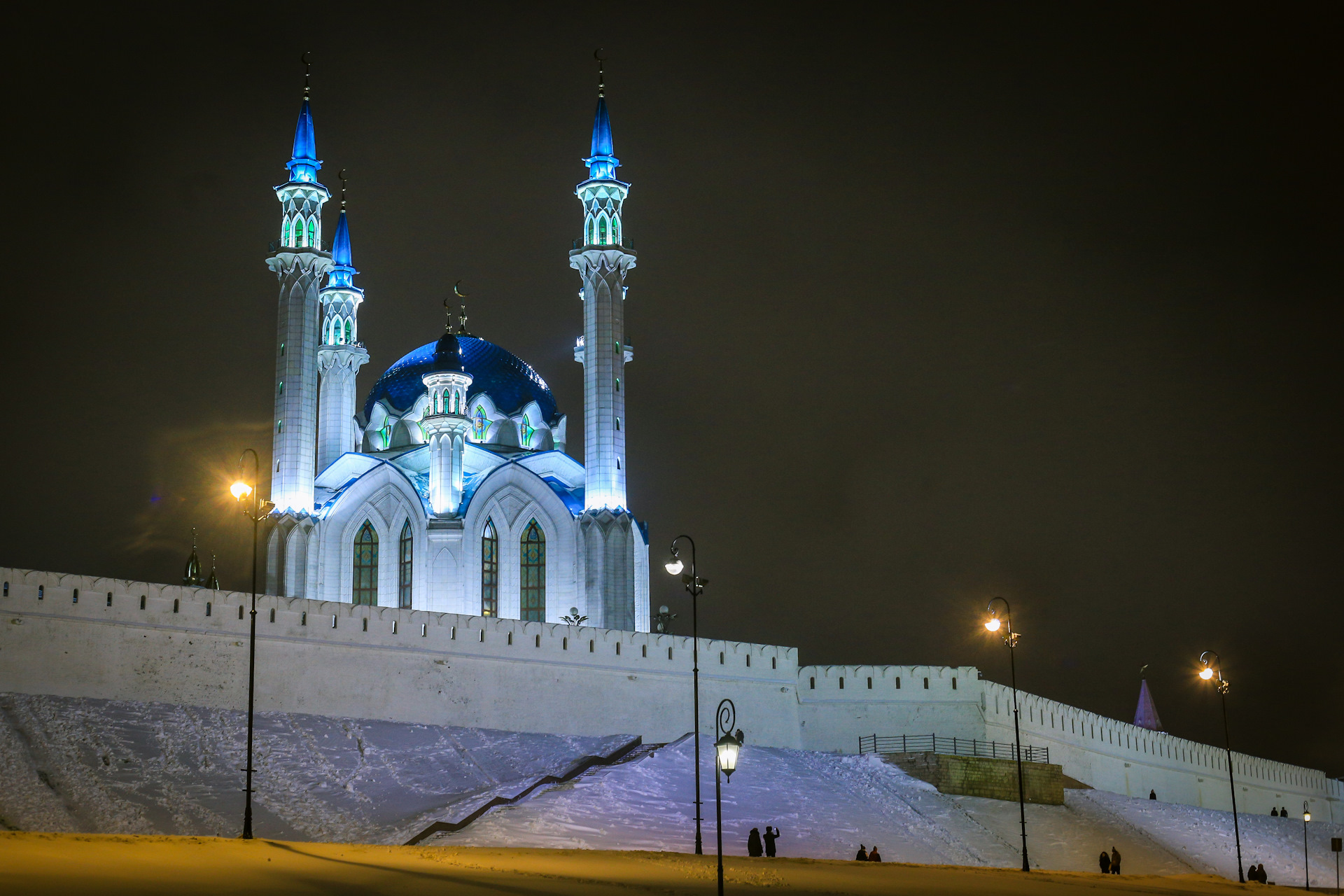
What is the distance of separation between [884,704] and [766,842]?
15.0m

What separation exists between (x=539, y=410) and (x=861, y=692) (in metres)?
16.1

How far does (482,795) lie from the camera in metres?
31.4

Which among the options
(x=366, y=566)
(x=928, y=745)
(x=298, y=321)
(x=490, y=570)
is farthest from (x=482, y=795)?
(x=298, y=321)

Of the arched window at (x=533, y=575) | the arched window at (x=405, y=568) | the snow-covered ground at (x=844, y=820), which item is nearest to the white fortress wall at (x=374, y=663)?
the snow-covered ground at (x=844, y=820)

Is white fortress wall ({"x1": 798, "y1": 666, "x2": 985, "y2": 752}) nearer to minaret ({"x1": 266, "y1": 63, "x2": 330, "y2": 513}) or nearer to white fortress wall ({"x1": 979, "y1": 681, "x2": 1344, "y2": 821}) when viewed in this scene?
white fortress wall ({"x1": 979, "y1": 681, "x2": 1344, "y2": 821})

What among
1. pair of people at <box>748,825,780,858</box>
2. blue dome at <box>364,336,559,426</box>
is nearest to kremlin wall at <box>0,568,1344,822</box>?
pair of people at <box>748,825,780,858</box>

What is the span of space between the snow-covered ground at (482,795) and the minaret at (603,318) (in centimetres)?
992

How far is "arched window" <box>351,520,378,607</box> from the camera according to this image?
Result: 46.5 m

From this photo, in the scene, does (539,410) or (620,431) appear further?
(539,410)

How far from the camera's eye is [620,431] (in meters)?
47.4

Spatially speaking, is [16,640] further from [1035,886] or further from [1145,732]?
[1145,732]

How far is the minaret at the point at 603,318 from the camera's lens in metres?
46.6

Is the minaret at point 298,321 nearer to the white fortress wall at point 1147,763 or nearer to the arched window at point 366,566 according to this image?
the arched window at point 366,566

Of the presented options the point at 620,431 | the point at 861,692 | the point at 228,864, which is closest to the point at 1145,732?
the point at 861,692
